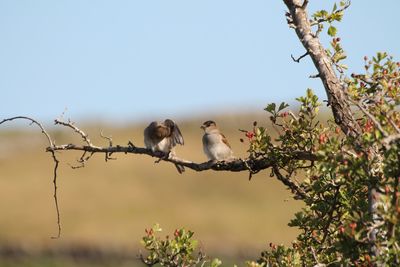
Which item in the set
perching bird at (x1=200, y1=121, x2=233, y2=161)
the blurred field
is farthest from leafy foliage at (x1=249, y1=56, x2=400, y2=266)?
the blurred field

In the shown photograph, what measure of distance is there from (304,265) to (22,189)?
63.9m

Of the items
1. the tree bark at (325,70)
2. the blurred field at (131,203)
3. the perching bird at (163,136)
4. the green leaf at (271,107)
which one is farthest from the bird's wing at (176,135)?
the blurred field at (131,203)

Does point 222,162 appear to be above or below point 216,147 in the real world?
below

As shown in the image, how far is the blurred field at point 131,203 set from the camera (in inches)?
2248

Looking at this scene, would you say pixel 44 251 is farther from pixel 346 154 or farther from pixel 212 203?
pixel 346 154

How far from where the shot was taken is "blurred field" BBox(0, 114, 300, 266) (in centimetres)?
5709

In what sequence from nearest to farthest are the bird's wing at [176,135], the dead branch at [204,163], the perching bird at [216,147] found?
1. the dead branch at [204,163]
2. the perching bird at [216,147]
3. the bird's wing at [176,135]

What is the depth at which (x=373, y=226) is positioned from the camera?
729 cm

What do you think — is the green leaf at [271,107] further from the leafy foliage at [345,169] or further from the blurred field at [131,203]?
the blurred field at [131,203]

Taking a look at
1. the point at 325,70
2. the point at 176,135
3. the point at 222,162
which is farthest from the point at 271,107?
the point at 176,135

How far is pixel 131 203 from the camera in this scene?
69062mm

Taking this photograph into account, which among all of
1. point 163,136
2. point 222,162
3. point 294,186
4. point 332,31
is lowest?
point 294,186

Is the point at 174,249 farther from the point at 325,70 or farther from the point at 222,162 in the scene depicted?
the point at 325,70

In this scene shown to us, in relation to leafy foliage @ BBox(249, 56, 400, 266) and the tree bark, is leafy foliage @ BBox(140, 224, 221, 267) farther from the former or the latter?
the tree bark
